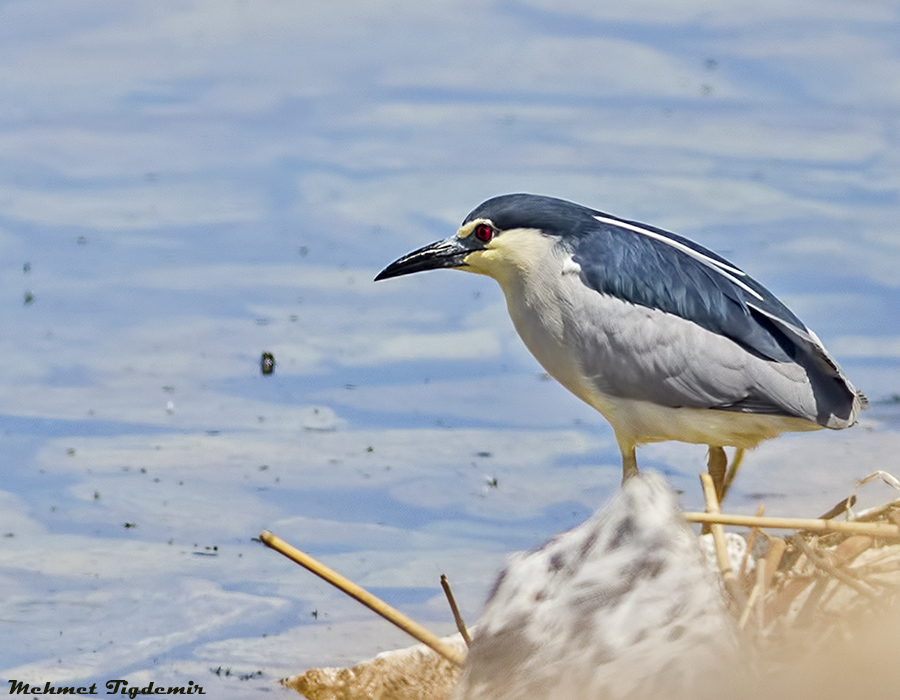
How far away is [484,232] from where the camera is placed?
6125 millimetres

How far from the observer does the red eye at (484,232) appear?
611 cm

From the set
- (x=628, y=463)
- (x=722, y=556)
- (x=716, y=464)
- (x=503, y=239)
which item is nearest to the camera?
(x=722, y=556)

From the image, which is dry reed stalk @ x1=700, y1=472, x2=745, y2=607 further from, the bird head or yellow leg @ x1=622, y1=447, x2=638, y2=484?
the bird head

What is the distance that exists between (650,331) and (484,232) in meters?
0.76

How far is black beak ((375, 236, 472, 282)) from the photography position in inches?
242

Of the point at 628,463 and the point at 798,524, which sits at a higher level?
the point at 798,524

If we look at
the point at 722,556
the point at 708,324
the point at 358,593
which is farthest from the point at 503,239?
the point at 358,593

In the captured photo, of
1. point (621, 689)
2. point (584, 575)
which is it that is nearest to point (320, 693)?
point (584, 575)

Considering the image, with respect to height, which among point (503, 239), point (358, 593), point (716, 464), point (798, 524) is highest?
point (798, 524)

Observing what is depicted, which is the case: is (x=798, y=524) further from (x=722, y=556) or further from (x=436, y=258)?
(x=436, y=258)

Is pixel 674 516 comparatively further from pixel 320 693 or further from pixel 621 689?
pixel 320 693

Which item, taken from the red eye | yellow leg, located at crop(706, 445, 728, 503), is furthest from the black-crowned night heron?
yellow leg, located at crop(706, 445, 728, 503)

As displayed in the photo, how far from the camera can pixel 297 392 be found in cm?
920

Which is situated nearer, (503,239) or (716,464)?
(503,239)
